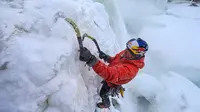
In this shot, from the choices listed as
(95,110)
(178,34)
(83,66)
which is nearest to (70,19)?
(83,66)

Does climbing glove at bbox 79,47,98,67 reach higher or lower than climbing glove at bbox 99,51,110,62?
higher

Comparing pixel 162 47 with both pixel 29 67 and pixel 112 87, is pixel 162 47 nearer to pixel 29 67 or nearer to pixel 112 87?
pixel 112 87

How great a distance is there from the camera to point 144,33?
968 centimetres

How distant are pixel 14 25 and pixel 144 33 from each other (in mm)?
7719

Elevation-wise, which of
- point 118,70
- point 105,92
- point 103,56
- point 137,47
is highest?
point 137,47

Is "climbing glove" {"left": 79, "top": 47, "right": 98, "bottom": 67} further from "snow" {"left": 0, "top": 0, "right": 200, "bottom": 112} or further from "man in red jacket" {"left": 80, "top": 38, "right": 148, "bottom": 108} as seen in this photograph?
"snow" {"left": 0, "top": 0, "right": 200, "bottom": 112}

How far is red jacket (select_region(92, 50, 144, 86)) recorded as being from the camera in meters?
2.54

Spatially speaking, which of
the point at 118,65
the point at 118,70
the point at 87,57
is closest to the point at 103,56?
the point at 118,65

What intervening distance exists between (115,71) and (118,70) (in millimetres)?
51

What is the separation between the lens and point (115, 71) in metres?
2.60

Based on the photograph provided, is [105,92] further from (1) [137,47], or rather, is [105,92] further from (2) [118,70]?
(1) [137,47]

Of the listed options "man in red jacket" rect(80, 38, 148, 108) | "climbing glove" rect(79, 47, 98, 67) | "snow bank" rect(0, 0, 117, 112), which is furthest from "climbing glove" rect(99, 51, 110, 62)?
"climbing glove" rect(79, 47, 98, 67)

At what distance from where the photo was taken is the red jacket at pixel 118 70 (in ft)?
8.32

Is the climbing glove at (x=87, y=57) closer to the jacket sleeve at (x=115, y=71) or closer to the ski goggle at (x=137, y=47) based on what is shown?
the jacket sleeve at (x=115, y=71)
